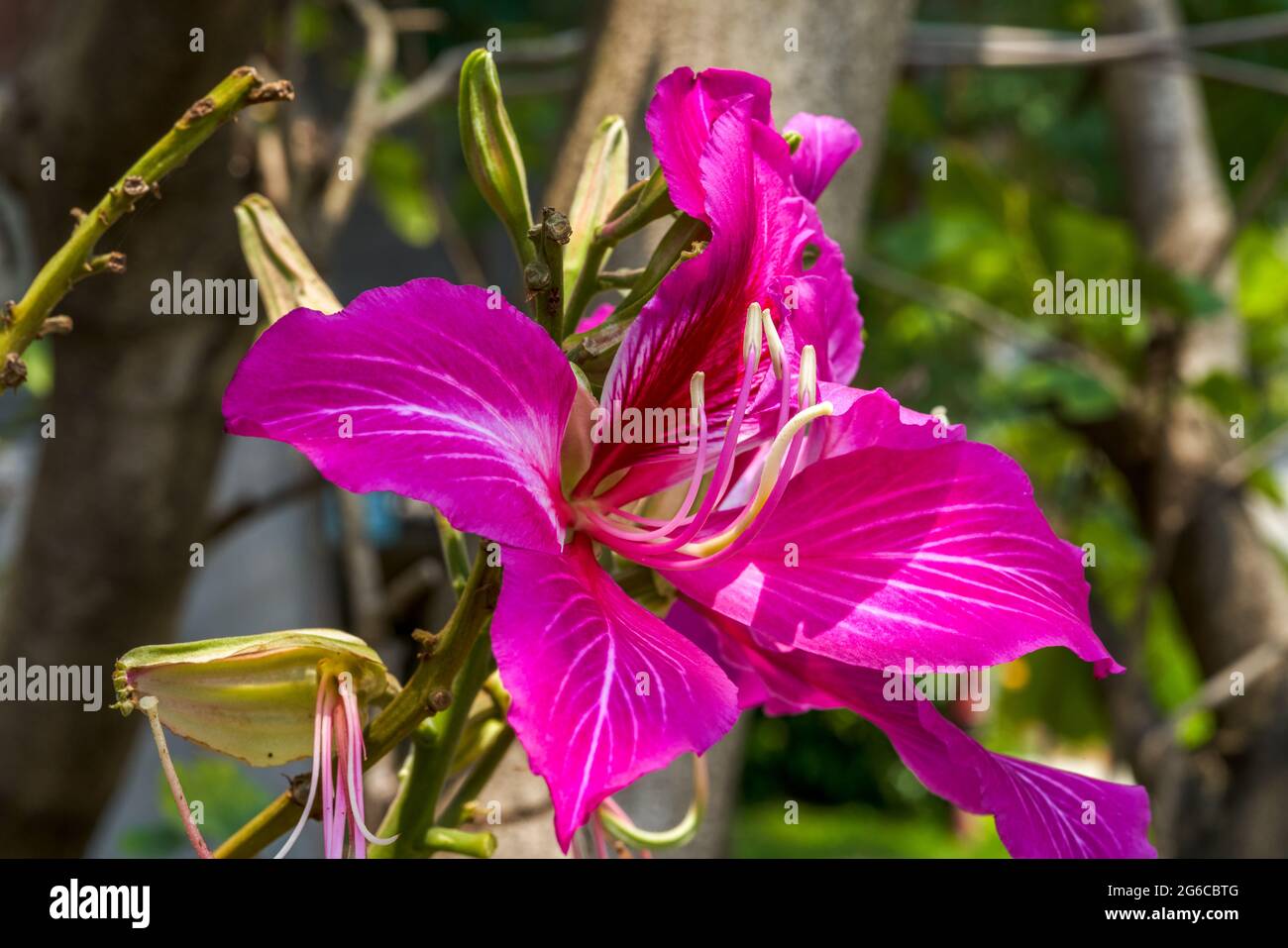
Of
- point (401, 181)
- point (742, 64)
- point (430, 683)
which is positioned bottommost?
point (430, 683)

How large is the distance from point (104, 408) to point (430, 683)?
82 cm

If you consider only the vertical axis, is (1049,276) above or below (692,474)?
above

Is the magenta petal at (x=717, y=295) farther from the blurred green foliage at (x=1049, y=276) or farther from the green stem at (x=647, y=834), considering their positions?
the blurred green foliage at (x=1049, y=276)

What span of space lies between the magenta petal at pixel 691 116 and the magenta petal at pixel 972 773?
15 centimetres

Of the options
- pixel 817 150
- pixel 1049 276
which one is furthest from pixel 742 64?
pixel 1049 276

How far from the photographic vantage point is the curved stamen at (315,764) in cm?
39

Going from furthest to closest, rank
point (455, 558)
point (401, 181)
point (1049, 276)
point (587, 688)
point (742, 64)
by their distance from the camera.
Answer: point (401, 181)
point (1049, 276)
point (742, 64)
point (455, 558)
point (587, 688)

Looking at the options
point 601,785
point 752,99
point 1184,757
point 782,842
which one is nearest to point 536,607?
point 601,785

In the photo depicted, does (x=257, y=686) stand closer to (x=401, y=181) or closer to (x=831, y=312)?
(x=831, y=312)

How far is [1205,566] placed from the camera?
1.67m

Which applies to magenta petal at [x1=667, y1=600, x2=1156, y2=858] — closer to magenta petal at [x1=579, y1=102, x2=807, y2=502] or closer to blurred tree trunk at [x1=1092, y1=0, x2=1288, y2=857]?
magenta petal at [x1=579, y1=102, x2=807, y2=502]

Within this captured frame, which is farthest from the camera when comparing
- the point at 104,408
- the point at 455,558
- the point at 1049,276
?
the point at 1049,276

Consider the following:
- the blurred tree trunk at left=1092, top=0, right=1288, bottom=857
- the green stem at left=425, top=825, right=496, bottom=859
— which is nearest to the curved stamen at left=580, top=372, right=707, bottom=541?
the green stem at left=425, top=825, right=496, bottom=859
